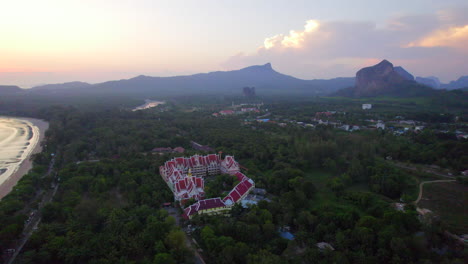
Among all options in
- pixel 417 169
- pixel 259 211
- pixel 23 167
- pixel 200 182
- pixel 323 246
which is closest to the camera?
pixel 323 246

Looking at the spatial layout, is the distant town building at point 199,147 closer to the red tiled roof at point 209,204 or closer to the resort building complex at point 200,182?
the resort building complex at point 200,182

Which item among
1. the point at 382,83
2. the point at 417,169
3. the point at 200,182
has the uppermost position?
the point at 382,83

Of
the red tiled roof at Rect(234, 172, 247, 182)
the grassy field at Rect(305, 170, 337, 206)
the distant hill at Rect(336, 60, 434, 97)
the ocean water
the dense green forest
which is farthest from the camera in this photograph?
the distant hill at Rect(336, 60, 434, 97)

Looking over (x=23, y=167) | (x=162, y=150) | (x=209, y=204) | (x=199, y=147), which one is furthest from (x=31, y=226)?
(x=199, y=147)

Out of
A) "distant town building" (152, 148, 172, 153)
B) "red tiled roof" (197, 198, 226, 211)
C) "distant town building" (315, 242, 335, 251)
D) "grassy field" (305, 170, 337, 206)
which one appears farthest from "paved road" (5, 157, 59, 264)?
"grassy field" (305, 170, 337, 206)

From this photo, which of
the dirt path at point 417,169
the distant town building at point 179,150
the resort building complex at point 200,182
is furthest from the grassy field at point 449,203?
the distant town building at point 179,150

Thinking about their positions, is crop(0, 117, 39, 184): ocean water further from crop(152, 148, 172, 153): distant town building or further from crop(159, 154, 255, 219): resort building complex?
crop(159, 154, 255, 219): resort building complex

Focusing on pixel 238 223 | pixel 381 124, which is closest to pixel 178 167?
pixel 238 223

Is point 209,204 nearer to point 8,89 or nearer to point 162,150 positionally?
point 162,150
